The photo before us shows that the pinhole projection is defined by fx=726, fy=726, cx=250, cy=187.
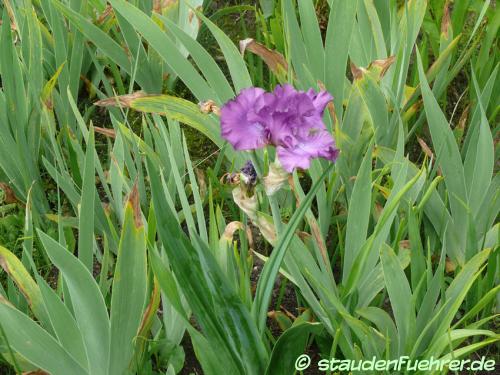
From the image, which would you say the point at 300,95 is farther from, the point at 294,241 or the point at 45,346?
the point at 45,346

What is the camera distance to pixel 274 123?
0.98 meters

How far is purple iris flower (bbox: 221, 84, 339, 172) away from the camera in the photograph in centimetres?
97

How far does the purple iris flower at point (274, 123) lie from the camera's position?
0.97m

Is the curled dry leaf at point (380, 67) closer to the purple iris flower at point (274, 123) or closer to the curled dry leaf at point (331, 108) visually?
the curled dry leaf at point (331, 108)

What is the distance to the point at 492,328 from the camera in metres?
1.52

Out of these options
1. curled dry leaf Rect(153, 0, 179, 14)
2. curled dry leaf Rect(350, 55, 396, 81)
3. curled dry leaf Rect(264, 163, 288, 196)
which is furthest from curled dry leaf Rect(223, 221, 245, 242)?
curled dry leaf Rect(153, 0, 179, 14)

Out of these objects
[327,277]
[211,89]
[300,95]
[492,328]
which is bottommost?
[492,328]

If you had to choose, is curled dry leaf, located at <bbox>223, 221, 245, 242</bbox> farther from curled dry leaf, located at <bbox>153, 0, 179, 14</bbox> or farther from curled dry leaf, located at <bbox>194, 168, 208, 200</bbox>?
curled dry leaf, located at <bbox>153, 0, 179, 14</bbox>

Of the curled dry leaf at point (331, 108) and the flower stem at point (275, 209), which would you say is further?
the curled dry leaf at point (331, 108)

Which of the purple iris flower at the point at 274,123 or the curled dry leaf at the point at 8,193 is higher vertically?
the purple iris flower at the point at 274,123

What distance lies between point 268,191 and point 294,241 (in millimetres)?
335

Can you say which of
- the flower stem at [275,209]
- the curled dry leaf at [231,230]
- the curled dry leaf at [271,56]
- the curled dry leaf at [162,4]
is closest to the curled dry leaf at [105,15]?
the curled dry leaf at [162,4]

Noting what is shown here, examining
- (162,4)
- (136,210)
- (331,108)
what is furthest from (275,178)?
(162,4)

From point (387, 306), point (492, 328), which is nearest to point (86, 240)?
point (387, 306)
